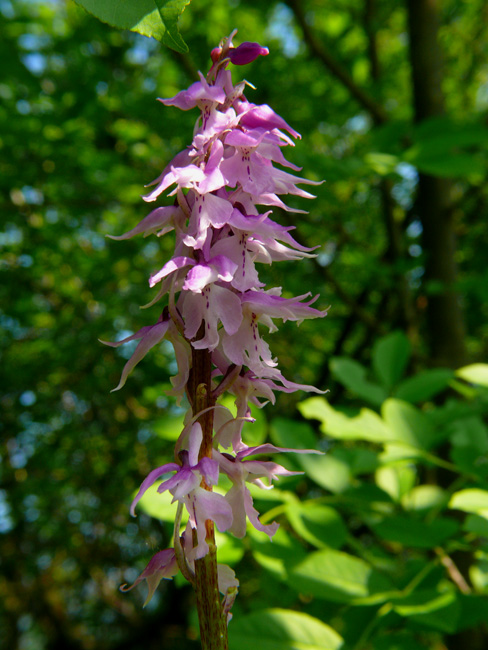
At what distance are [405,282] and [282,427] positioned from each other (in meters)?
1.70

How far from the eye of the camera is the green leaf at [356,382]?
1777 millimetres

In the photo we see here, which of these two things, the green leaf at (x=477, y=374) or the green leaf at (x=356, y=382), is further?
the green leaf at (x=356, y=382)

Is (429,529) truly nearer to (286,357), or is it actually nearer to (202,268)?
(202,268)

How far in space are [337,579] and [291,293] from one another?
210 centimetres

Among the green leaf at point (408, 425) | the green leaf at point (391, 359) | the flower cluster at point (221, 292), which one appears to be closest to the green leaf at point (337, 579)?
the green leaf at point (408, 425)

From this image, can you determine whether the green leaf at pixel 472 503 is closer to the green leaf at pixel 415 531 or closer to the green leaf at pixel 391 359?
the green leaf at pixel 415 531

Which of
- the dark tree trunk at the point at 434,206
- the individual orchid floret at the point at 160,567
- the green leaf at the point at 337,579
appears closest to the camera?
the individual orchid floret at the point at 160,567

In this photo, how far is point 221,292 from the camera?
66 cm

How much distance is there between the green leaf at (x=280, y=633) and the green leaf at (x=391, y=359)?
2.87 feet

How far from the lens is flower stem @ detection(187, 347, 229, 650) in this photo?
60 centimetres

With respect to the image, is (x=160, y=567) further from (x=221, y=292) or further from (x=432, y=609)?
(x=432, y=609)

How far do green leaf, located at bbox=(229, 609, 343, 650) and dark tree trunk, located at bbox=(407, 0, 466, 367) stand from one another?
1962mm

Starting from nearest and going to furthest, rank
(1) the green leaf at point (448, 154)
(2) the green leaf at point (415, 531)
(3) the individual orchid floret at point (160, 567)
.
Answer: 1. (3) the individual orchid floret at point (160, 567)
2. (2) the green leaf at point (415, 531)
3. (1) the green leaf at point (448, 154)

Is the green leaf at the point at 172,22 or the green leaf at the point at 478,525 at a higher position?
the green leaf at the point at 172,22
